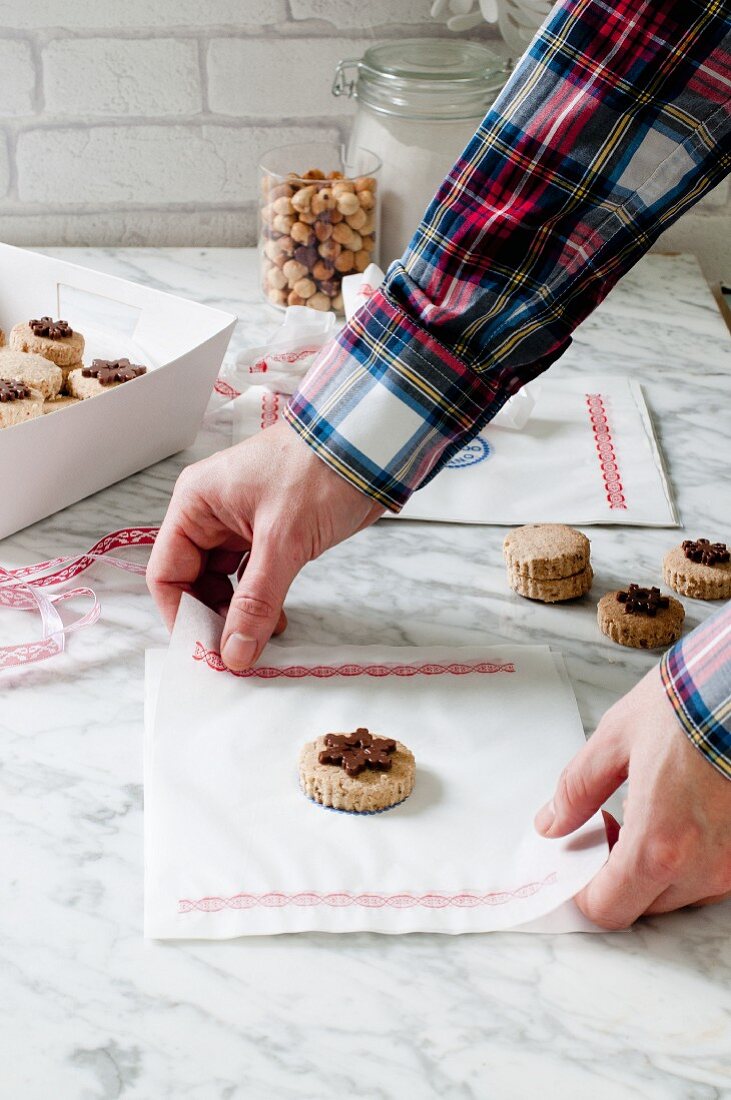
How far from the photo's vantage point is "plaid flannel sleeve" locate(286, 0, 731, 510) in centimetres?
93

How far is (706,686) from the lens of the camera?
69 cm

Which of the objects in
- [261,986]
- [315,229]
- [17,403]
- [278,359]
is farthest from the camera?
[315,229]

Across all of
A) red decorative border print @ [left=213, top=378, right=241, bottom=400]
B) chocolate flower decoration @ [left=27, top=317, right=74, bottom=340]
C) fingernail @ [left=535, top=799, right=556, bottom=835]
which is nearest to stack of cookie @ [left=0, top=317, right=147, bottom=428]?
chocolate flower decoration @ [left=27, top=317, right=74, bottom=340]

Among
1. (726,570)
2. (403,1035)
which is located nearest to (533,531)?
(726,570)

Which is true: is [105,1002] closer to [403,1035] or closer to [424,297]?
[403,1035]

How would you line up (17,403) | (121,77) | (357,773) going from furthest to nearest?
(121,77), (17,403), (357,773)

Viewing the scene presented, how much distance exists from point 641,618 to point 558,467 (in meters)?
0.30

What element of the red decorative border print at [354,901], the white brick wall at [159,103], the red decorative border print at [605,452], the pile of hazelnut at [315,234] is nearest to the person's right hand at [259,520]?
the red decorative border print at [354,901]

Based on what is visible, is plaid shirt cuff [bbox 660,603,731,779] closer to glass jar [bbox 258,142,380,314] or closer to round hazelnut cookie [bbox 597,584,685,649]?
round hazelnut cookie [bbox 597,584,685,649]

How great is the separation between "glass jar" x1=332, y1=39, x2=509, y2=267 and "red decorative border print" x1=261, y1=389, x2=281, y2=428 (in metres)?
0.38

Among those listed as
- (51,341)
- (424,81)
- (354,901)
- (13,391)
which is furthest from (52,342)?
(354,901)

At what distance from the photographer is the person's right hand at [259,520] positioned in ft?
3.08

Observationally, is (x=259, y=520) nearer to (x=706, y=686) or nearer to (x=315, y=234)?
(x=706, y=686)

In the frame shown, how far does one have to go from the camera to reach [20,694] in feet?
3.04
